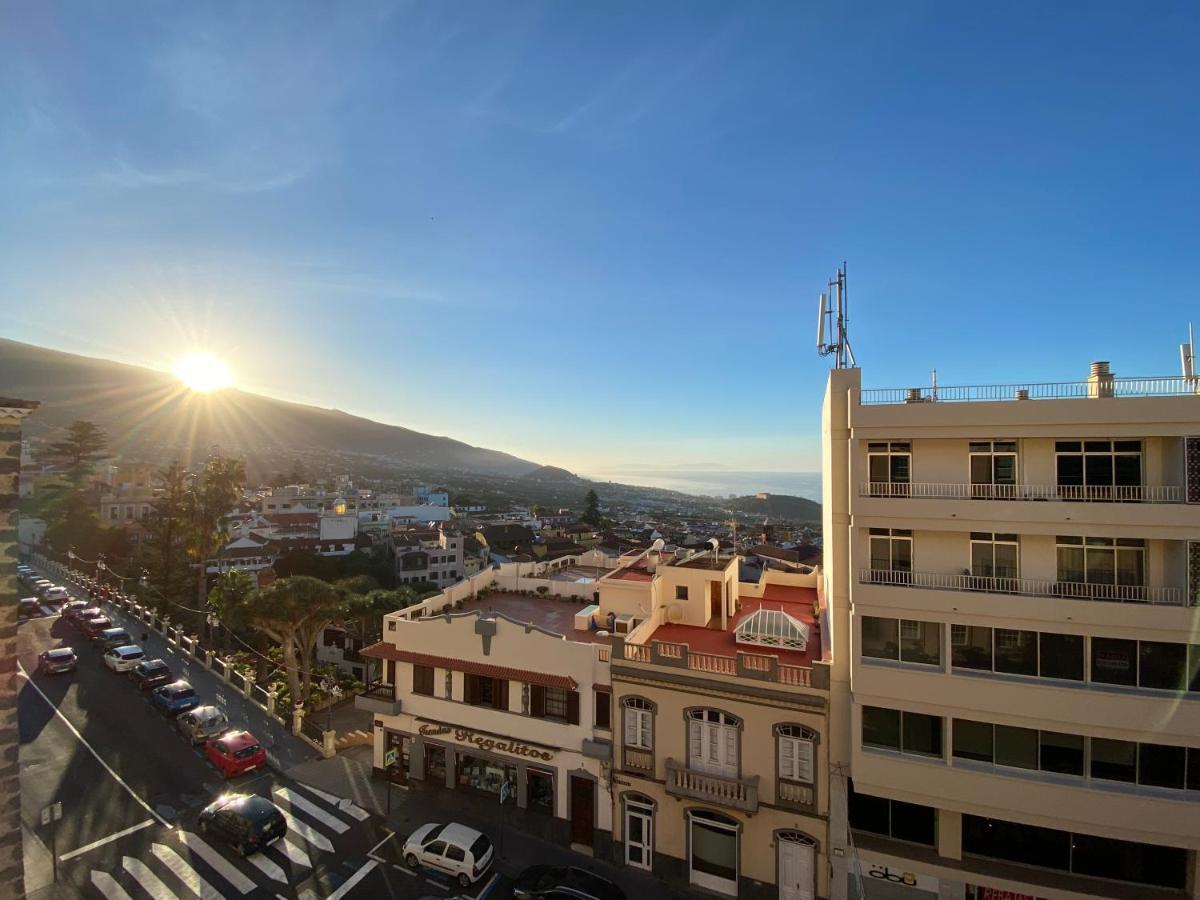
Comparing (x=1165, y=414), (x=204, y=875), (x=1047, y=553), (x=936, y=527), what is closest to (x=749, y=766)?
(x=936, y=527)

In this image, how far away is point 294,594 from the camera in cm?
2866

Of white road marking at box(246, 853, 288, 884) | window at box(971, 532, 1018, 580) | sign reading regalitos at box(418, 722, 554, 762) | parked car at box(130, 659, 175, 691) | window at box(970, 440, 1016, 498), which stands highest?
window at box(970, 440, 1016, 498)

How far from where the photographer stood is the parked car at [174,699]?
88.9 ft

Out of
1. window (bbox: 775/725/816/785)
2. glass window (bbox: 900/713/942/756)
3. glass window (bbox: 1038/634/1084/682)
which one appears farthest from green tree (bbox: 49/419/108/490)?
glass window (bbox: 1038/634/1084/682)

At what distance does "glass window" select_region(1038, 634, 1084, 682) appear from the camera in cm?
1466

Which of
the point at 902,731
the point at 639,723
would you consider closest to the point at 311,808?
the point at 639,723

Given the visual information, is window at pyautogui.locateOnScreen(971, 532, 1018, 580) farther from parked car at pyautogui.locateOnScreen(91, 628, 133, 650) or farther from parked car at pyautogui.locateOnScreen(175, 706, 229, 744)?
parked car at pyautogui.locateOnScreen(91, 628, 133, 650)

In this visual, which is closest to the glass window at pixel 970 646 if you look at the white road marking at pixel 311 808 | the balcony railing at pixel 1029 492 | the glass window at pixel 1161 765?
the balcony railing at pixel 1029 492

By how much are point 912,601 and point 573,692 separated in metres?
11.5

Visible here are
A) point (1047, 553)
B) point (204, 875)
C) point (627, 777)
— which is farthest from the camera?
point (627, 777)

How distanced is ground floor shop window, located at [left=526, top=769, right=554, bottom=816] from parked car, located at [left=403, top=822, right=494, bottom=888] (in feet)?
7.91

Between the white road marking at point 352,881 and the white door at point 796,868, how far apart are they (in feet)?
42.7

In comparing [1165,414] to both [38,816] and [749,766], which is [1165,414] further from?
[38,816]

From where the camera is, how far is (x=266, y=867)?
17.8m
